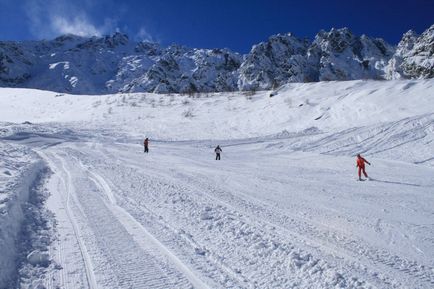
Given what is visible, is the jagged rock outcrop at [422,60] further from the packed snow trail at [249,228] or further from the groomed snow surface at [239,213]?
the packed snow trail at [249,228]

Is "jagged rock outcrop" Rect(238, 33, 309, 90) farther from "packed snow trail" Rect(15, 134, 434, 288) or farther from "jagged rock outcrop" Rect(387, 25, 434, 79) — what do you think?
"packed snow trail" Rect(15, 134, 434, 288)

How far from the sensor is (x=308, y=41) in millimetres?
161500

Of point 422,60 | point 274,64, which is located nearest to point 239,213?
point 422,60

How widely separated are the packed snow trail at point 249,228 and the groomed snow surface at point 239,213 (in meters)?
0.04

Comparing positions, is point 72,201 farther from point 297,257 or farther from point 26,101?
point 26,101

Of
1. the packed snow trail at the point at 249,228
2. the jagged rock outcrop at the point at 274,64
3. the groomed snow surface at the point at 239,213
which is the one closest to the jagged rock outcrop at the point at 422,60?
the groomed snow surface at the point at 239,213

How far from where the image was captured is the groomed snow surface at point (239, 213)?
6508 millimetres

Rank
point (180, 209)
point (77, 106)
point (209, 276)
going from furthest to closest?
1. point (77, 106)
2. point (180, 209)
3. point (209, 276)

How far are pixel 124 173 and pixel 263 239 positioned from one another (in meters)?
11.1

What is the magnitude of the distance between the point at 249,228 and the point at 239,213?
1571 mm

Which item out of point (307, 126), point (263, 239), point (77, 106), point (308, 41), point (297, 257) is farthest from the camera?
point (308, 41)

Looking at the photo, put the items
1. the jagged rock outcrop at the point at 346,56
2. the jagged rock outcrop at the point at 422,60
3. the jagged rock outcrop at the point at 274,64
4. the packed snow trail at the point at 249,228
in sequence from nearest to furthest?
the packed snow trail at the point at 249,228 → the jagged rock outcrop at the point at 422,60 → the jagged rock outcrop at the point at 274,64 → the jagged rock outcrop at the point at 346,56

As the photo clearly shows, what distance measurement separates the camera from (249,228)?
9.18 m

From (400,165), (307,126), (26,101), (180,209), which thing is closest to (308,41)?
(26,101)
